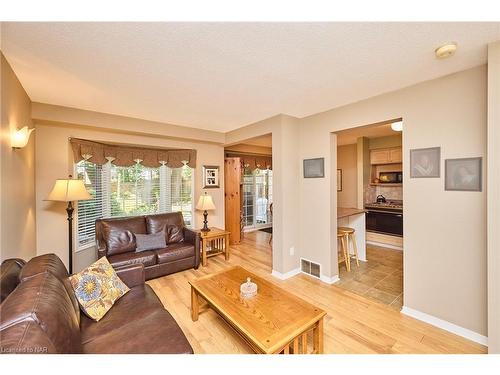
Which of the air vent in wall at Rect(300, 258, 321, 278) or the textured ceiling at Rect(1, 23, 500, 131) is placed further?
the air vent in wall at Rect(300, 258, 321, 278)

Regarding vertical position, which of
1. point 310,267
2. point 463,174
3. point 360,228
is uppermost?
point 463,174

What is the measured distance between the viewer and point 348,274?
3.20 m

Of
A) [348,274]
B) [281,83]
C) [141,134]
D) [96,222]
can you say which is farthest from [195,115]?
[348,274]

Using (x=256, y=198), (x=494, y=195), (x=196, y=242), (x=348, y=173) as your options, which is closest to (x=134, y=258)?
(x=196, y=242)

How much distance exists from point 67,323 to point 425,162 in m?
3.05

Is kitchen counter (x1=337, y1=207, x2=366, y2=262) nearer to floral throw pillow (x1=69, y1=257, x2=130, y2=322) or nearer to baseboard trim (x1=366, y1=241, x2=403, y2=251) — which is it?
baseboard trim (x1=366, y1=241, x2=403, y2=251)

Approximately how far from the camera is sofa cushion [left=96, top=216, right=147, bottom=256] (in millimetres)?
3037

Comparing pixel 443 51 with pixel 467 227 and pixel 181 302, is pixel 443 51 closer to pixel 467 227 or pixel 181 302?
pixel 467 227

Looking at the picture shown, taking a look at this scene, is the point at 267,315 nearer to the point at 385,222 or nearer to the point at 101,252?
the point at 101,252

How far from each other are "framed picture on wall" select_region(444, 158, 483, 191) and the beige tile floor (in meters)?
1.45

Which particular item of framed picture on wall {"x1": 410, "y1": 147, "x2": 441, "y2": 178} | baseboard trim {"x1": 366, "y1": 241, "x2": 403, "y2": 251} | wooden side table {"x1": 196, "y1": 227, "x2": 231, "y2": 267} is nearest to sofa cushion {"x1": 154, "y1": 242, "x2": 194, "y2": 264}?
wooden side table {"x1": 196, "y1": 227, "x2": 231, "y2": 267}

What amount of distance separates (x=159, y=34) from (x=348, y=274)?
3650mm

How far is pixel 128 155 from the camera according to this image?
3.65 metres

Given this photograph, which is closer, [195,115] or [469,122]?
[469,122]
